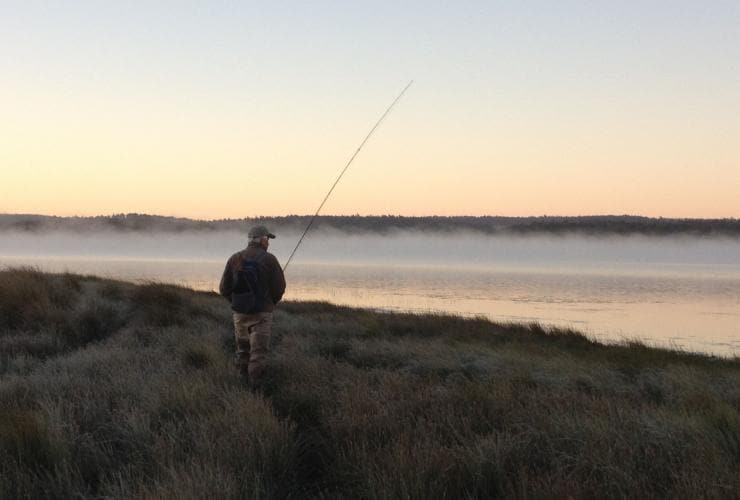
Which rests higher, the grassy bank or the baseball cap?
the baseball cap

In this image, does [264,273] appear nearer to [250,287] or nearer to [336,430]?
[250,287]

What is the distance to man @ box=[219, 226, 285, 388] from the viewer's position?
7.82 meters

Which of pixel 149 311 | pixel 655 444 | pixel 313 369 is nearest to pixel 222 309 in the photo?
pixel 149 311

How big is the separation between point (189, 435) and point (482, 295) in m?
34.1

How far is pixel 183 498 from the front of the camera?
350cm

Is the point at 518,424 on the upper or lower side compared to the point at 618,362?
upper

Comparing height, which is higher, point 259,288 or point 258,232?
point 258,232

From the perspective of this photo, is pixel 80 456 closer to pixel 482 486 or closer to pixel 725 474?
pixel 482 486

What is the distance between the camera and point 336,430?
5.29 meters

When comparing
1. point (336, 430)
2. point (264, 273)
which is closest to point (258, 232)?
point (264, 273)

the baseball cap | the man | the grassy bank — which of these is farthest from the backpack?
the grassy bank

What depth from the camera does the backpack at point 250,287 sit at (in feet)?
25.6

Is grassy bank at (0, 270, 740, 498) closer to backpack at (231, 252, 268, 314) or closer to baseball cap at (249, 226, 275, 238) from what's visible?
backpack at (231, 252, 268, 314)

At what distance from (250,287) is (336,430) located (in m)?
2.98
